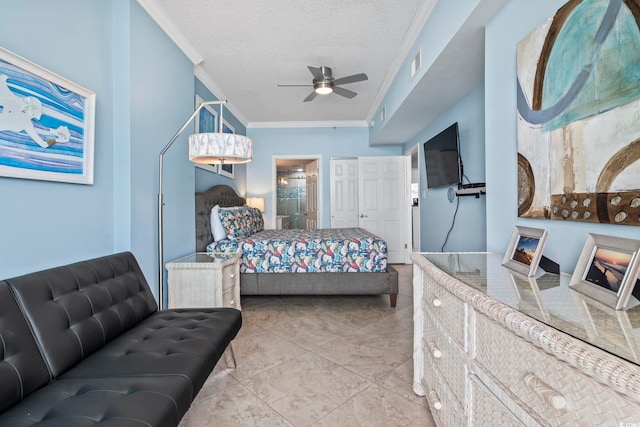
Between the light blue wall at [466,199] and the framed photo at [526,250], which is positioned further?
the light blue wall at [466,199]

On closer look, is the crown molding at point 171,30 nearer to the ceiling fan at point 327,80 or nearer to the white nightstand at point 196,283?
the ceiling fan at point 327,80

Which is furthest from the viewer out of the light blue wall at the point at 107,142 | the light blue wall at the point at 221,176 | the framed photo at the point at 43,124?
the light blue wall at the point at 221,176

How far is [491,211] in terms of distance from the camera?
177 centimetres

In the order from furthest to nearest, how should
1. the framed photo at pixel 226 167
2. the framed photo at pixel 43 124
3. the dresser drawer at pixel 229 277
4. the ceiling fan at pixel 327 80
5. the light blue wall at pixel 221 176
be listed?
the framed photo at pixel 226 167
the light blue wall at pixel 221 176
the ceiling fan at pixel 327 80
the dresser drawer at pixel 229 277
the framed photo at pixel 43 124

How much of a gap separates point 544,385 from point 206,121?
3789 mm

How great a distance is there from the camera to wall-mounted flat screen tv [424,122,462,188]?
3189 mm

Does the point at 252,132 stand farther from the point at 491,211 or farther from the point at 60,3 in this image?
the point at 491,211

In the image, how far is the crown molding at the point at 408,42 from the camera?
7.78ft

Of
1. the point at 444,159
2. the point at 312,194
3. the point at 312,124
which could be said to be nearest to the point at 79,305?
the point at 444,159

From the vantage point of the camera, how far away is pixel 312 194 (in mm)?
6352

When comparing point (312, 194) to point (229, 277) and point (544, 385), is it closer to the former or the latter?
point (229, 277)

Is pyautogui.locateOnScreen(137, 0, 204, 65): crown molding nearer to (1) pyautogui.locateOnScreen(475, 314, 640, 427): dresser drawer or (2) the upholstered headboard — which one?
(2) the upholstered headboard

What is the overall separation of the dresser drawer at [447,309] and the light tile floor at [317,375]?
0.62 meters

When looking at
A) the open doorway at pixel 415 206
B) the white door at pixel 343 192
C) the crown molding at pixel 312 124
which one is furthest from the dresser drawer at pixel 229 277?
the crown molding at pixel 312 124
